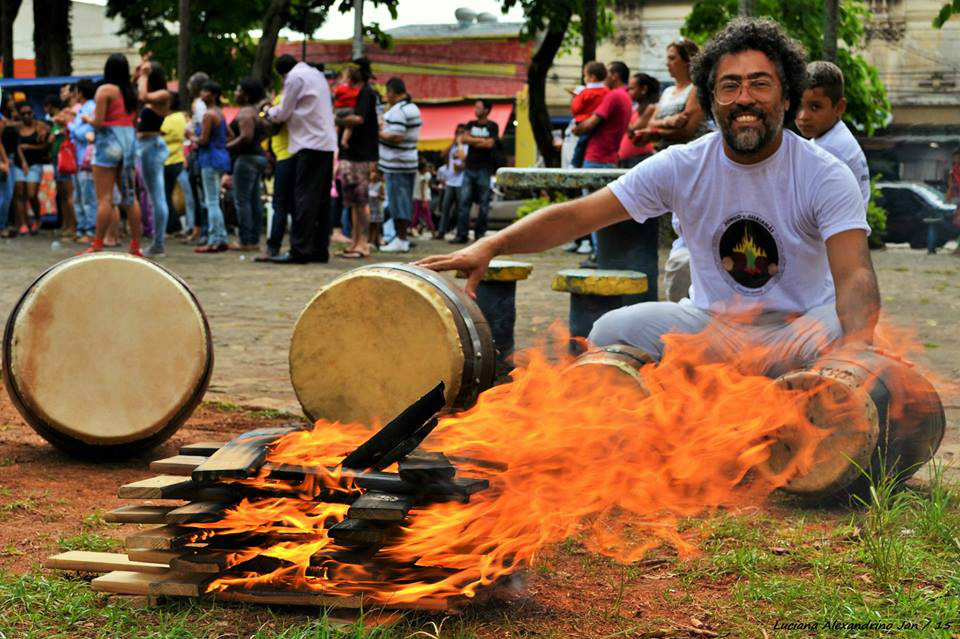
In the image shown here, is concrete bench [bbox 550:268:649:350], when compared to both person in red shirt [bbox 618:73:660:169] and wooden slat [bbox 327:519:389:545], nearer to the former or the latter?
wooden slat [bbox 327:519:389:545]

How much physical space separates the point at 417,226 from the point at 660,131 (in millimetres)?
15716

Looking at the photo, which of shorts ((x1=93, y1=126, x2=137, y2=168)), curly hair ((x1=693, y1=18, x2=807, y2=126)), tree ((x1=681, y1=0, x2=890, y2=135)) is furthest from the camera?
tree ((x1=681, y1=0, x2=890, y2=135))

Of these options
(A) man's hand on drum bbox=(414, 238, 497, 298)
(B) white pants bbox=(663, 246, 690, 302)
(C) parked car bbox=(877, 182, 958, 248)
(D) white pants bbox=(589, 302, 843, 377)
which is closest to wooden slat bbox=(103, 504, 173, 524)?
(A) man's hand on drum bbox=(414, 238, 497, 298)

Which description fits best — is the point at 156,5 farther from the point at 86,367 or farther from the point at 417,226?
the point at 86,367

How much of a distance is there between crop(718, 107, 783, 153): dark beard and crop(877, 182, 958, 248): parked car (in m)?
20.6

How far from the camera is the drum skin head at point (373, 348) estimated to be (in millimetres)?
4559

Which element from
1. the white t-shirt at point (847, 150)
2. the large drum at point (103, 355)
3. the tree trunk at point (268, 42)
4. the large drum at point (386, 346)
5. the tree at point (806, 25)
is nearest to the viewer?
the large drum at point (386, 346)

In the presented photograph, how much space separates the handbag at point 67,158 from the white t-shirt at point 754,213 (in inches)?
504

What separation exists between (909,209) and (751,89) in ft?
71.3

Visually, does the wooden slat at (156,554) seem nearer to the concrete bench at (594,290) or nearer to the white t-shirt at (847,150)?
the concrete bench at (594,290)

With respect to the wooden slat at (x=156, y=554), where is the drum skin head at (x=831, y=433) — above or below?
above

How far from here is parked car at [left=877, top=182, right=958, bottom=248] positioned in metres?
24.3

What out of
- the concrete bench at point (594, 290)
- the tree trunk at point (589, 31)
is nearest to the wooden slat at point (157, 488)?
the concrete bench at point (594, 290)

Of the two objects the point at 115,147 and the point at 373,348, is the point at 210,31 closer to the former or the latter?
the point at 115,147
